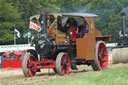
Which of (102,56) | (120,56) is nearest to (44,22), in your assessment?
(102,56)

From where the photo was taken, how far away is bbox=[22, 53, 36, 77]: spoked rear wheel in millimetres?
14297

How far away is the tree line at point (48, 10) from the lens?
45844mm

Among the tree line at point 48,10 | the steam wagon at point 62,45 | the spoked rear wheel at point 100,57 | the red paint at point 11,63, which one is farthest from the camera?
the tree line at point 48,10

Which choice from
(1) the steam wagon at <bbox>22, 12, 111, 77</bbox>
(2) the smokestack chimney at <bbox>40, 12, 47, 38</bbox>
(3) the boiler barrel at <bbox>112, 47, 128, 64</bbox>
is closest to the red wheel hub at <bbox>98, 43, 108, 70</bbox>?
(1) the steam wagon at <bbox>22, 12, 111, 77</bbox>

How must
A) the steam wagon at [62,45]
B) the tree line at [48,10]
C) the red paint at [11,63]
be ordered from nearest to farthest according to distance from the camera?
the steam wagon at [62,45] < the red paint at [11,63] < the tree line at [48,10]

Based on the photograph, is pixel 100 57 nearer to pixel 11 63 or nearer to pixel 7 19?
pixel 11 63

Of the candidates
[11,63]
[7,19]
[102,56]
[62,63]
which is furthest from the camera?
[7,19]

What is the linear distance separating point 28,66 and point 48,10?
28.5 metres

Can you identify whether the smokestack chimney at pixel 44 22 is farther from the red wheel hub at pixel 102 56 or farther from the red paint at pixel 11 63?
the red paint at pixel 11 63

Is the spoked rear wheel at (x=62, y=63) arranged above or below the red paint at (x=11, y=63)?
above

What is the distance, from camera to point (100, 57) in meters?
16.1

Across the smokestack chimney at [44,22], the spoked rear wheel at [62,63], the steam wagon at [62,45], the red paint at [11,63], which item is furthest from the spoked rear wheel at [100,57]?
the red paint at [11,63]

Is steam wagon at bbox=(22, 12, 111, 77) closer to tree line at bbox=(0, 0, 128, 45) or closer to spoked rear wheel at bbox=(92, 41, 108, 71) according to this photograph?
spoked rear wheel at bbox=(92, 41, 108, 71)

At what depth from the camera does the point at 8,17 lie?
1836 inches
